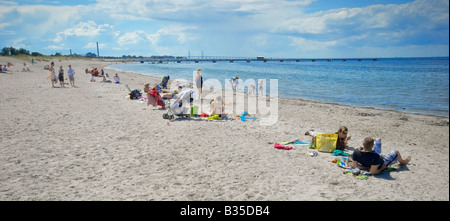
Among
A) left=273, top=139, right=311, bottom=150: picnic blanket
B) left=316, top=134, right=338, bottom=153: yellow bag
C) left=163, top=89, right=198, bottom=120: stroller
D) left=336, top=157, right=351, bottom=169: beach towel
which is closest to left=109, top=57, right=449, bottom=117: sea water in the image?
left=316, top=134, right=338, bottom=153: yellow bag

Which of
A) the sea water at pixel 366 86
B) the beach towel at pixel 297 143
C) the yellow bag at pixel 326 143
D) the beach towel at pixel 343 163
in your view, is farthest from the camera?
the sea water at pixel 366 86

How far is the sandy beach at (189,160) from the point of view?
3.95 metres

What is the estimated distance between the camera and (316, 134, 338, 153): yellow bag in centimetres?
596

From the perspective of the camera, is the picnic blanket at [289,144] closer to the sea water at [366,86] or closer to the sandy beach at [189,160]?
the sandy beach at [189,160]

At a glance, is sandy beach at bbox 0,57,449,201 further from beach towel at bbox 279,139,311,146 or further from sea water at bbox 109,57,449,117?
sea water at bbox 109,57,449,117

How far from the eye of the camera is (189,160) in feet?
17.2

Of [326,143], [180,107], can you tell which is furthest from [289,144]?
[180,107]

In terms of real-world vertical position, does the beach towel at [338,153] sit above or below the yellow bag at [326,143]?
below

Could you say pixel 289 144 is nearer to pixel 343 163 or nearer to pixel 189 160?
pixel 343 163

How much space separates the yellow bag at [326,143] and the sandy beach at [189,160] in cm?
25

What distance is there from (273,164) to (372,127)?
5674 mm

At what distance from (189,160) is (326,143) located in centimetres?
332

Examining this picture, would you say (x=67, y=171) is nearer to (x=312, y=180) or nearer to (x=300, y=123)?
(x=312, y=180)

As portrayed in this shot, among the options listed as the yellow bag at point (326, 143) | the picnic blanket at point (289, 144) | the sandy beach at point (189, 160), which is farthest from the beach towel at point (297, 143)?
the yellow bag at point (326, 143)
